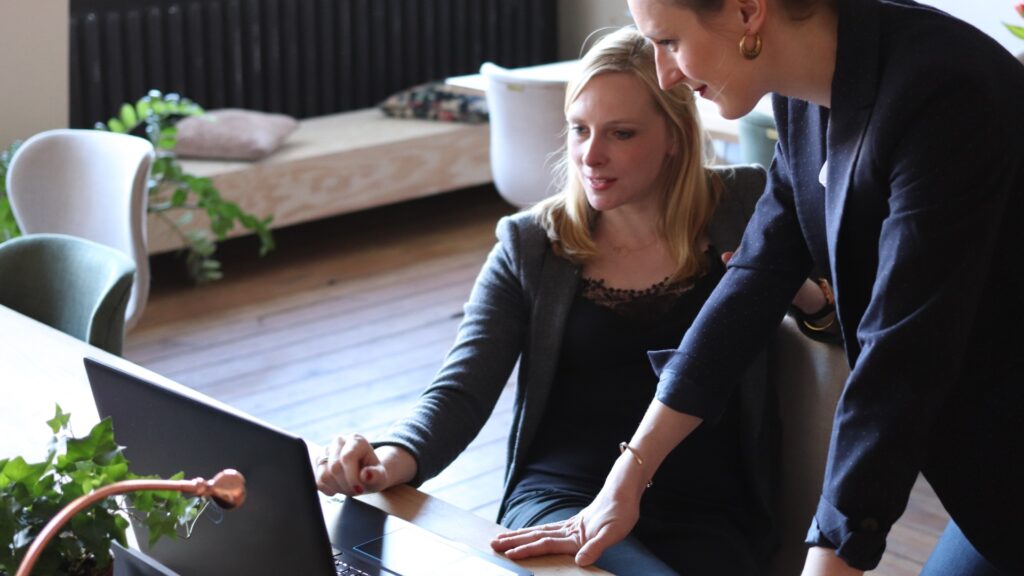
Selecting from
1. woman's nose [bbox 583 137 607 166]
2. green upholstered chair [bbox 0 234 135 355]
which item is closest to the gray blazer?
woman's nose [bbox 583 137 607 166]

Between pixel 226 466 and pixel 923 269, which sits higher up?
pixel 923 269

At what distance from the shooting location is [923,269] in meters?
1.13

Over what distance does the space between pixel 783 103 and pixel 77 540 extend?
807mm

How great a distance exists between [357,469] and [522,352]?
0.42 m

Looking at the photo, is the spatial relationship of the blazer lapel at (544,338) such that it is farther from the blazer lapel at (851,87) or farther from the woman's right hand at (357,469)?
the blazer lapel at (851,87)

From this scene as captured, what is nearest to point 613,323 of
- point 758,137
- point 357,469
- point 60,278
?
point 357,469

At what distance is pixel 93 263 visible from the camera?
240 cm

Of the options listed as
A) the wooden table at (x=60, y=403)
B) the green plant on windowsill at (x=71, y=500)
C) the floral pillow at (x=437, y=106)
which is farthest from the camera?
the floral pillow at (x=437, y=106)

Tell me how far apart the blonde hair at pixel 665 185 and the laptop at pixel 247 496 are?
0.65 meters

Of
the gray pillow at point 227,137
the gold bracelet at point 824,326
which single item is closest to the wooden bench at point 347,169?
the gray pillow at point 227,137

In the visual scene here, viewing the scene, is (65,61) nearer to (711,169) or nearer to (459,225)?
(459,225)

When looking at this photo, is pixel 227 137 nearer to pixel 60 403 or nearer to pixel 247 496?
Answer: pixel 60 403

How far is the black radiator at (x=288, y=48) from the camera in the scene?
5.14 metres

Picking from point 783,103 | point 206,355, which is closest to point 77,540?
point 783,103
